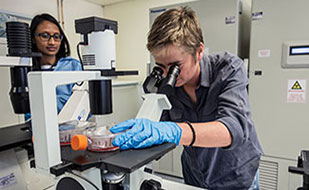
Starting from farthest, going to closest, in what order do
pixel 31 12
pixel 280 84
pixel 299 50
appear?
pixel 31 12
pixel 280 84
pixel 299 50

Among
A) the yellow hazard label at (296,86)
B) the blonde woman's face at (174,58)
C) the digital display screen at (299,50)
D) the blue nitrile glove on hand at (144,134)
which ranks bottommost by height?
the blue nitrile glove on hand at (144,134)

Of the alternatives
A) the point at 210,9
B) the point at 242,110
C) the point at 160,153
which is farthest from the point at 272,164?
the point at 160,153

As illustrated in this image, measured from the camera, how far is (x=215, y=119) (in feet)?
2.91

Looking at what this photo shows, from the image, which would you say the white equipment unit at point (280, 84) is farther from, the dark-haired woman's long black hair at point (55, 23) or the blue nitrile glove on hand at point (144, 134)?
the dark-haired woman's long black hair at point (55, 23)

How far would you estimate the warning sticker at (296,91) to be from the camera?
5.31ft

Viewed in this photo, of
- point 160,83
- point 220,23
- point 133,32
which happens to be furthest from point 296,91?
point 133,32

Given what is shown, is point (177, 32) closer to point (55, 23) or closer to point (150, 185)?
point (150, 185)

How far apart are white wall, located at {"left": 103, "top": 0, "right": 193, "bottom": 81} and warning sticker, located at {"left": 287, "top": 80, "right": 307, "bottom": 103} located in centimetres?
194

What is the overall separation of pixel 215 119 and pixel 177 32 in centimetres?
39

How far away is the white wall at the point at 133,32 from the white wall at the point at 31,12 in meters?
0.46

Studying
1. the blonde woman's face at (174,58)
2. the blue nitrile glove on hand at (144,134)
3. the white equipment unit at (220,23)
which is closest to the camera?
the blue nitrile glove on hand at (144,134)

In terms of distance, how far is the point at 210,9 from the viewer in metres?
1.99

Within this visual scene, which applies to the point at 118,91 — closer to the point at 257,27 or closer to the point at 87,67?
the point at 257,27

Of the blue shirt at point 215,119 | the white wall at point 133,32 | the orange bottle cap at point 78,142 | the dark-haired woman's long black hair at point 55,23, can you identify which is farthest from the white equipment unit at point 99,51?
the white wall at point 133,32
